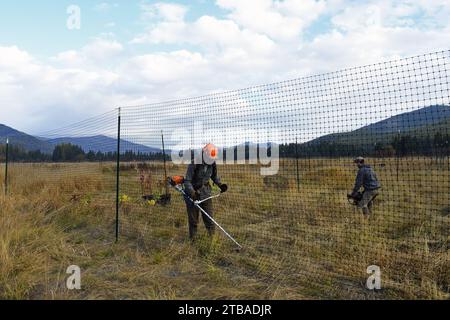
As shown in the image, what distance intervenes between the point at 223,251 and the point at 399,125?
2939 mm

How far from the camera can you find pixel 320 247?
5406mm

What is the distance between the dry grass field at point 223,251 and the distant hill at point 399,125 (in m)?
0.52

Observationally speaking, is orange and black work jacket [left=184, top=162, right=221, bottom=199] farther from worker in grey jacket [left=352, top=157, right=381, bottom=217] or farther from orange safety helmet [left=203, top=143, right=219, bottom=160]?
worker in grey jacket [left=352, top=157, right=381, bottom=217]

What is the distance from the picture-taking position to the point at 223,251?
5.29 meters

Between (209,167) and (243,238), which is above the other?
(209,167)

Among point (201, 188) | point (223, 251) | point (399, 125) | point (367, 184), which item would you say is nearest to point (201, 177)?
point (201, 188)

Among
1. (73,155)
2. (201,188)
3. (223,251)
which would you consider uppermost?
(73,155)

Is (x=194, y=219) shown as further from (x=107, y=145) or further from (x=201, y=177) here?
(x=107, y=145)

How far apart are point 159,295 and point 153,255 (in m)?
1.48

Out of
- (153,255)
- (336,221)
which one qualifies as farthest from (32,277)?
(336,221)

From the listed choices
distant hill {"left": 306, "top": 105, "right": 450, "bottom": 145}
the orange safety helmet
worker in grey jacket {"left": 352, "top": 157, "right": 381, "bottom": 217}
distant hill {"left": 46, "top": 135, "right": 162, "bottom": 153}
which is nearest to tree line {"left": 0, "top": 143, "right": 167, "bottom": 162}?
distant hill {"left": 46, "top": 135, "right": 162, "bottom": 153}

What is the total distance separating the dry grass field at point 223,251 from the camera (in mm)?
3906

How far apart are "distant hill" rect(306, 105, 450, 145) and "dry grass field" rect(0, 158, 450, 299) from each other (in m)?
0.52
